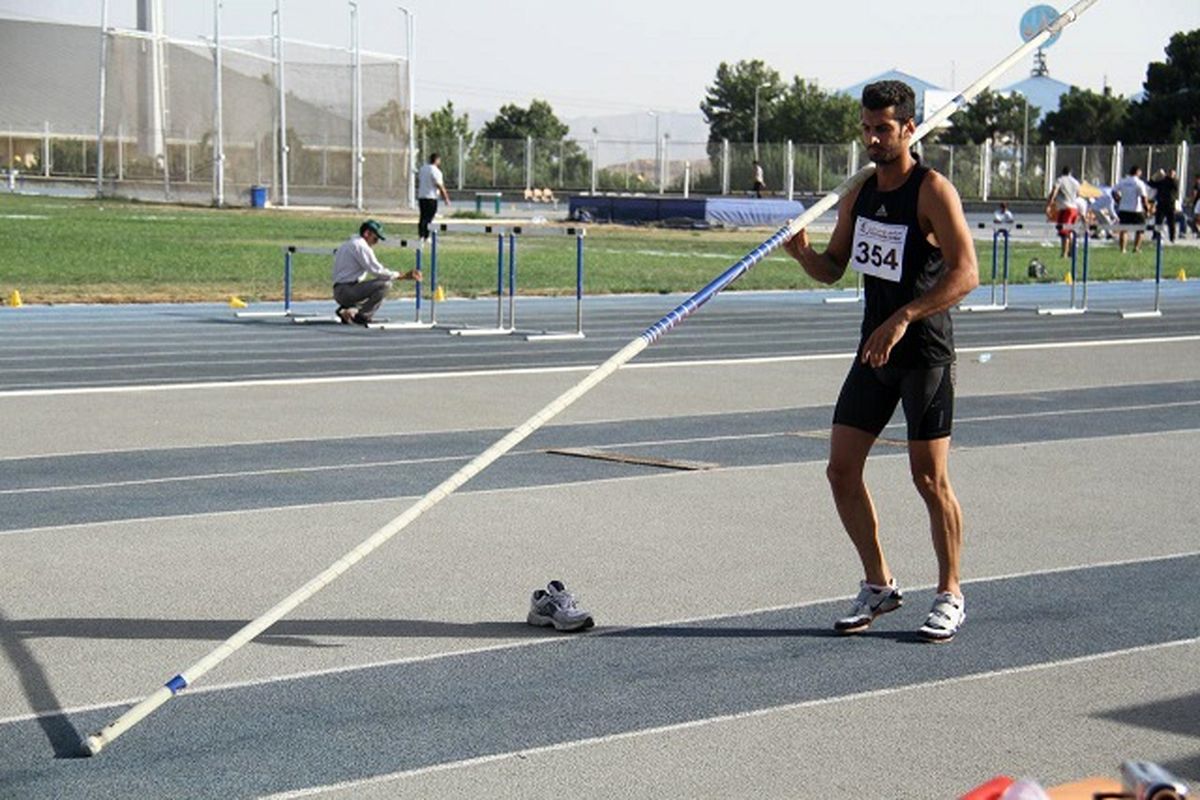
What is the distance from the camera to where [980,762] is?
18.6 feet

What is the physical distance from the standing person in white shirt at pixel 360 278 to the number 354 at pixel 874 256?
14.0 metres

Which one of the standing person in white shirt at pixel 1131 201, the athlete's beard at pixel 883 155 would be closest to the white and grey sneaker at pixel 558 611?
the athlete's beard at pixel 883 155

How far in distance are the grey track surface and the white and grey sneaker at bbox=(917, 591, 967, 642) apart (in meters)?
0.06

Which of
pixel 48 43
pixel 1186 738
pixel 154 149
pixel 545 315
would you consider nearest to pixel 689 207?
pixel 154 149

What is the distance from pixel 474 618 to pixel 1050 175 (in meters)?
63.7

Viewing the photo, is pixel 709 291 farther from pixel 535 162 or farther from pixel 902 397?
pixel 535 162

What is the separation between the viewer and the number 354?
7234 millimetres

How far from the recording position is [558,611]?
7211mm

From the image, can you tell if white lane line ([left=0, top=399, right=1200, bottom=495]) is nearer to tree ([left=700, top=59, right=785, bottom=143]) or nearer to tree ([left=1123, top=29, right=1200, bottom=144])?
tree ([left=1123, top=29, right=1200, bottom=144])

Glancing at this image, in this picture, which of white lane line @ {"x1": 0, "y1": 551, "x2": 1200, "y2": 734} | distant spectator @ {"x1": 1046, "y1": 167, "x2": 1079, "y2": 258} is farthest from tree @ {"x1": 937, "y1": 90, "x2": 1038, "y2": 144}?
white lane line @ {"x1": 0, "y1": 551, "x2": 1200, "y2": 734}

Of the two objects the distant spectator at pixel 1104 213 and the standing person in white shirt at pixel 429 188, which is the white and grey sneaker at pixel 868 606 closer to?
the standing person in white shirt at pixel 429 188

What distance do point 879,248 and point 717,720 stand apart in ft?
6.67

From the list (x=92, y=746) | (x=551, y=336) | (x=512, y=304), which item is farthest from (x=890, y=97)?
(x=512, y=304)

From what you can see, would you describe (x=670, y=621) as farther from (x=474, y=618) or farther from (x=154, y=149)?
(x=154, y=149)
